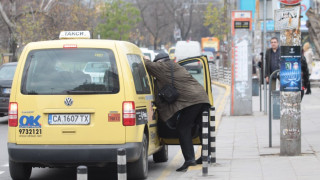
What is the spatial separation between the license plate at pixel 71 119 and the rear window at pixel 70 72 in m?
0.28

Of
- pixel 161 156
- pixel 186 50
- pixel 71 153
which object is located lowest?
pixel 161 156

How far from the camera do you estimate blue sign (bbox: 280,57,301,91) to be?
11387 millimetres

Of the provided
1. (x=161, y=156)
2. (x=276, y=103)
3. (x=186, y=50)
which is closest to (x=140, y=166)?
(x=161, y=156)

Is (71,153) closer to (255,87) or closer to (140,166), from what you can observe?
(140,166)

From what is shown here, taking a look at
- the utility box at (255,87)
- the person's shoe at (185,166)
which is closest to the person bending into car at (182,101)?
the person's shoe at (185,166)

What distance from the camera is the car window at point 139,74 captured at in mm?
9688

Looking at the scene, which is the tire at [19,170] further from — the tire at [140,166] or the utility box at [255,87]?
the utility box at [255,87]

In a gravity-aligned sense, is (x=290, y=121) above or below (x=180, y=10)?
below

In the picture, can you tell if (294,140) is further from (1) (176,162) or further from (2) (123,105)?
(2) (123,105)

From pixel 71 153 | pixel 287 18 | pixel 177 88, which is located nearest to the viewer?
pixel 71 153

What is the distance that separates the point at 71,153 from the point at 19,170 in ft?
3.14

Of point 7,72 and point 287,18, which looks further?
point 7,72

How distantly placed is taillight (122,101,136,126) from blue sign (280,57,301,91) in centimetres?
310

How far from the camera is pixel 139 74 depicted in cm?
1004
